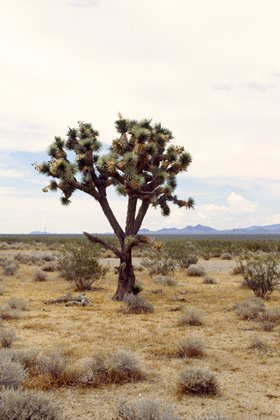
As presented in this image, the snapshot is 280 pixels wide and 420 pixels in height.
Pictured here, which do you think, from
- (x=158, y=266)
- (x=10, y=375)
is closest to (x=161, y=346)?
(x=10, y=375)

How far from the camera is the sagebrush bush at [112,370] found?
5348mm

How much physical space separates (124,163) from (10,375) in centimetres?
778

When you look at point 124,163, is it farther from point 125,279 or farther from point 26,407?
point 26,407

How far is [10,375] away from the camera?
4652 mm

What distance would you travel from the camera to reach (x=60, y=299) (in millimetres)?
12648

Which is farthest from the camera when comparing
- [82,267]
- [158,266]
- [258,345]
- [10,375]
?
[158,266]

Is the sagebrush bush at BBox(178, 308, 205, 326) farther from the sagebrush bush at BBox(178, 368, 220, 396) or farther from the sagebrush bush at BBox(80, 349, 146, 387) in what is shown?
the sagebrush bush at BBox(178, 368, 220, 396)

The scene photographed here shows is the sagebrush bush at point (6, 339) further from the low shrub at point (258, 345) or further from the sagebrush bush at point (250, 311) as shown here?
the sagebrush bush at point (250, 311)

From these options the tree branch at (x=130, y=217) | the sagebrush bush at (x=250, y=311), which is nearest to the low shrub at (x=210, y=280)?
the tree branch at (x=130, y=217)

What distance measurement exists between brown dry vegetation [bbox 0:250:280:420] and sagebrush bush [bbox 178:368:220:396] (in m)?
0.12

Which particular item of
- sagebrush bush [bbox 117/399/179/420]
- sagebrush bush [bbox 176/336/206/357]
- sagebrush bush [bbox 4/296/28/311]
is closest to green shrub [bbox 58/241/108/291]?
sagebrush bush [bbox 4/296/28/311]

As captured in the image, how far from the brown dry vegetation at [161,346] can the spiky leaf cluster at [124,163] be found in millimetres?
3988

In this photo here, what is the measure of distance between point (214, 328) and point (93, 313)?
3867 millimetres

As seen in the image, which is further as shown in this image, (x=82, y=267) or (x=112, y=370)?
(x=82, y=267)
